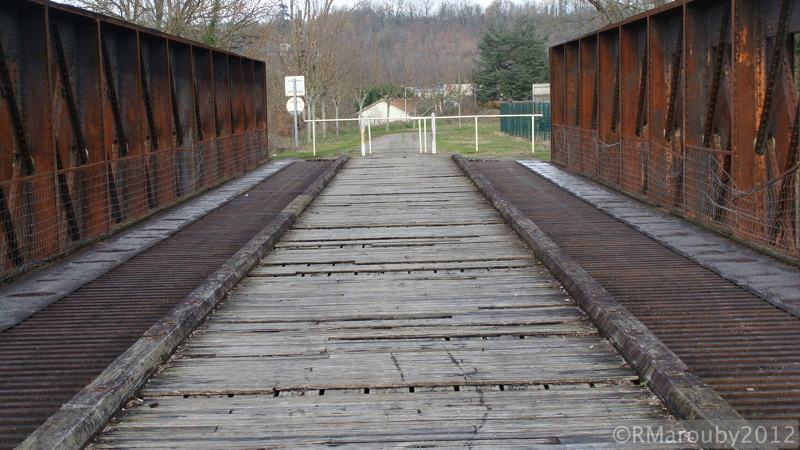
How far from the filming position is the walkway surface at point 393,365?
3.90 m

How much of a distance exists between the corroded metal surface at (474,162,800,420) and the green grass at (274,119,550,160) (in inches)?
511

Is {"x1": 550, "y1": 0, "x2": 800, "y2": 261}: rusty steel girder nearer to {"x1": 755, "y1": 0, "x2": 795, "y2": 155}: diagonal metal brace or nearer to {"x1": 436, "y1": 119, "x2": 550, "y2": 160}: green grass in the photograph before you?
{"x1": 755, "y1": 0, "x2": 795, "y2": 155}: diagonal metal brace

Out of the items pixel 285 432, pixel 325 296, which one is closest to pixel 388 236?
pixel 325 296

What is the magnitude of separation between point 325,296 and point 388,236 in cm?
269

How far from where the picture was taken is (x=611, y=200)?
1166 cm

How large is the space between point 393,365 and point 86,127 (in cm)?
697

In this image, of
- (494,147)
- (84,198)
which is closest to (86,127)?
(84,198)

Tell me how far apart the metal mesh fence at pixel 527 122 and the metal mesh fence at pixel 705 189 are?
21048mm

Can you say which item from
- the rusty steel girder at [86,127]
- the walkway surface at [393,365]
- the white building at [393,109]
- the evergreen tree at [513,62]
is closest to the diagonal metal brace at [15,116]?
the rusty steel girder at [86,127]

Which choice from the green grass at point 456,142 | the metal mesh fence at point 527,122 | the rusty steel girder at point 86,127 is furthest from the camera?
the metal mesh fence at point 527,122

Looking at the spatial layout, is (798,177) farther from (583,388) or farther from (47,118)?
(47,118)

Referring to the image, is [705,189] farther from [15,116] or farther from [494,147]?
[494,147]

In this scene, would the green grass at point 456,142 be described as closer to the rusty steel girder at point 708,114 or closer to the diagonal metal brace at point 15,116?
the rusty steel girder at point 708,114

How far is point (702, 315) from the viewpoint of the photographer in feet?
18.5
